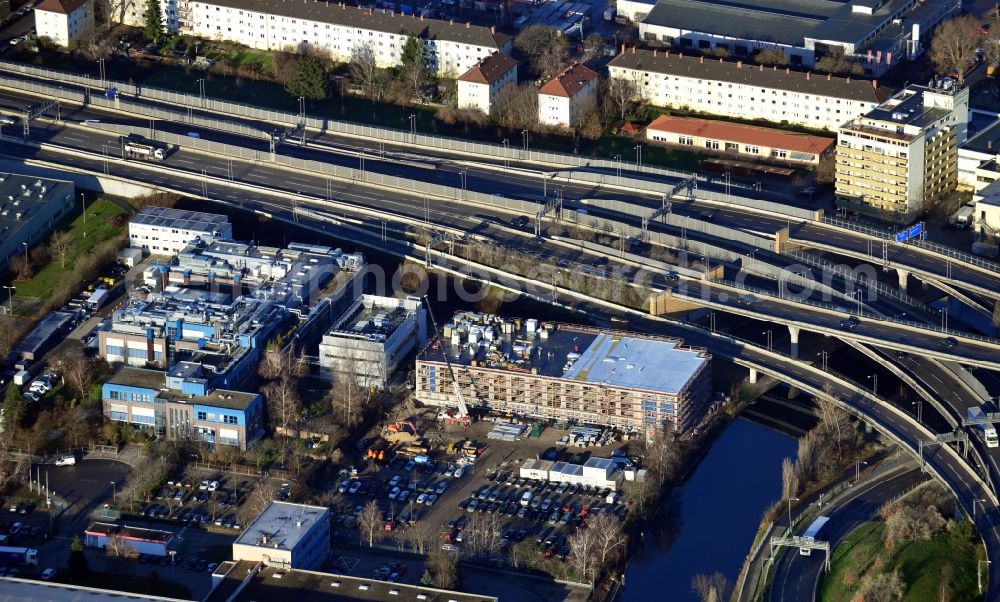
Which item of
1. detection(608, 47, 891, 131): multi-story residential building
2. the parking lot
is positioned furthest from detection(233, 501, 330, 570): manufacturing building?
detection(608, 47, 891, 131): multi-story residential building

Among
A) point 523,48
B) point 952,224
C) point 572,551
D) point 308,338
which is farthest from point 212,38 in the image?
point 572,551

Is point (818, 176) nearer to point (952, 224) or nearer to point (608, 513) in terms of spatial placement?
point (952, 224)

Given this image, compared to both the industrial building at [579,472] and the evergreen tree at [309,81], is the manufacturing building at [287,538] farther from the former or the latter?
the evergreen tree at [309,81]

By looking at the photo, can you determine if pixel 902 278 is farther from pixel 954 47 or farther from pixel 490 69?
pixel 490 69

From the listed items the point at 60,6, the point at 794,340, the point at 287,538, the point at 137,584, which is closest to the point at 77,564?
the point at 137,584

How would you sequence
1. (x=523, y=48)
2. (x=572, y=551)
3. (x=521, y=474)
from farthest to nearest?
1. (x=523, y=48)
2. (x=521, y=474)
3. (x=572, y=551)

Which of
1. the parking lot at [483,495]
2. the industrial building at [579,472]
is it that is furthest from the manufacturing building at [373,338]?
the industrial building at [579,472]
